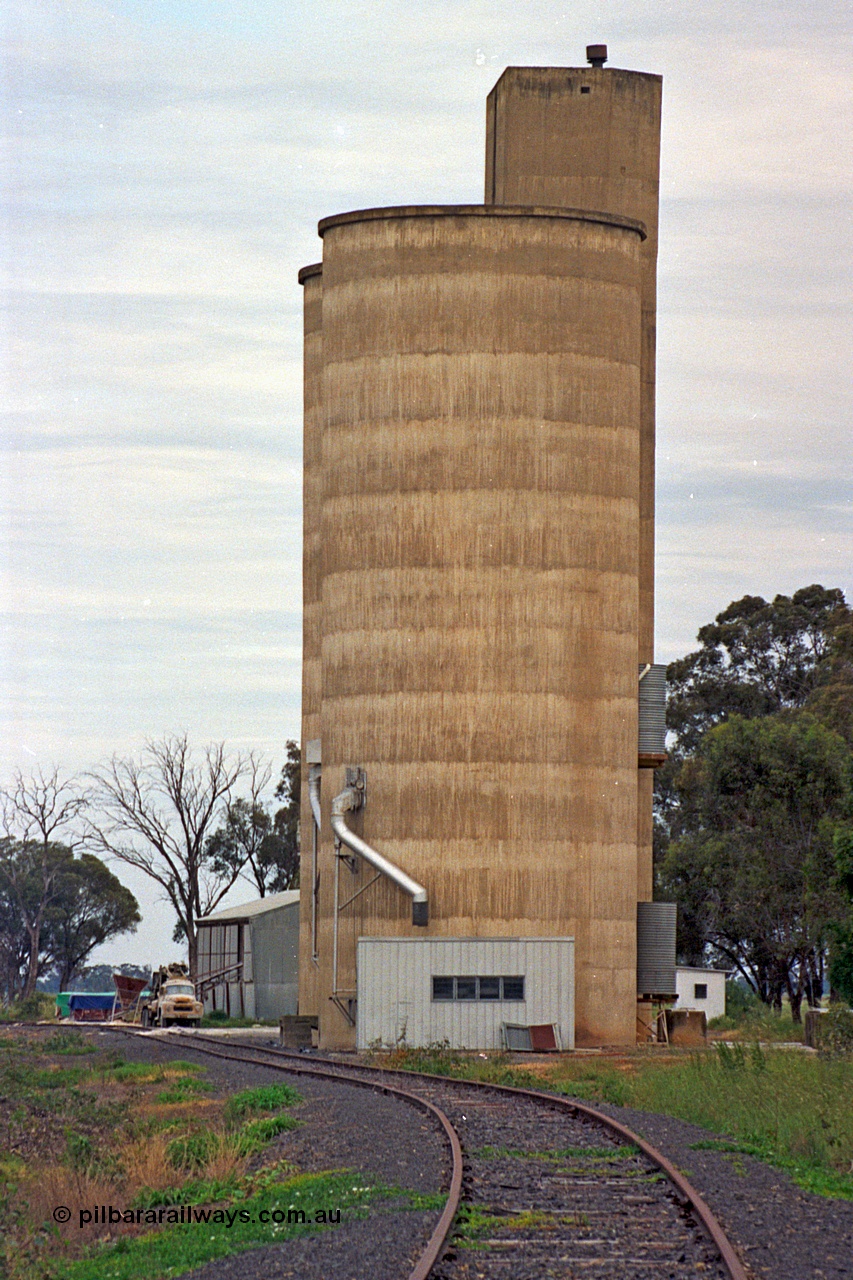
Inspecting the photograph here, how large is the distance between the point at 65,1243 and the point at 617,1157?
5.65 m

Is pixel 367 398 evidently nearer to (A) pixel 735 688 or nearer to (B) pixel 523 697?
(B) pixel 523 697

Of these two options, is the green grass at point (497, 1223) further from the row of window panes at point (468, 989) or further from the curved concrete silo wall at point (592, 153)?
the curved concrete silo wall at point (592, 153)

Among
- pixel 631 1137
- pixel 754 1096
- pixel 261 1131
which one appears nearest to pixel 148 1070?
pixel 261 1131

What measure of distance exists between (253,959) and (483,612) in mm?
34971

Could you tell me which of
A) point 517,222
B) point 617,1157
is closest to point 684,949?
point 517,222

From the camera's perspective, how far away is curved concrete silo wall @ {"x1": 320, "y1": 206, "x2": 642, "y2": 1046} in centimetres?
4469

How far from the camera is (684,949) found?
73.3m

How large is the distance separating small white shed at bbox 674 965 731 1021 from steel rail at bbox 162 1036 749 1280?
92.2 feet

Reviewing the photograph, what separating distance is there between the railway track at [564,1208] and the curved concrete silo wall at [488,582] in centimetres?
2142

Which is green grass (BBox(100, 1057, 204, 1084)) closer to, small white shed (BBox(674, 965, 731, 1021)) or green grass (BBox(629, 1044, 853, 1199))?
green grass (BBox(629, 1044, 853, 1199))

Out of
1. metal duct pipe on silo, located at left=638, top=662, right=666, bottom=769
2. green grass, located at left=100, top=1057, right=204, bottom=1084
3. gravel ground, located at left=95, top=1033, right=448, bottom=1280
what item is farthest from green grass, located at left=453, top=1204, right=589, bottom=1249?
metal duct pipe on silo, located at left=638, top=662, right=666, bottom=769

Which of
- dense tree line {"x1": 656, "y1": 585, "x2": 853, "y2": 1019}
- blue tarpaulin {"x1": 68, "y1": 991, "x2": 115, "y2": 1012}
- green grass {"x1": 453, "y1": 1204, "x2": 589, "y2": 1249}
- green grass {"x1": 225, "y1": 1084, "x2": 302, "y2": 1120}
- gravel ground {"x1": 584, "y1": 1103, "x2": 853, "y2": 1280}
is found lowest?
blue tarpaulin {"x1": 68, "y1": 991, "x2": 115, "y2": 1012}

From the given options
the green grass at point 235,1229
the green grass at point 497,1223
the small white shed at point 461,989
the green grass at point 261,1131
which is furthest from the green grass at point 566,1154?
the small white shed at point 461,989

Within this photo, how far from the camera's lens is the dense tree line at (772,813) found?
207 feet
